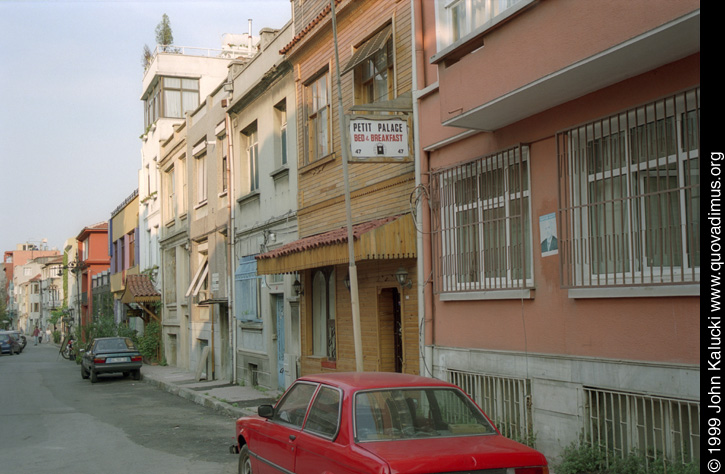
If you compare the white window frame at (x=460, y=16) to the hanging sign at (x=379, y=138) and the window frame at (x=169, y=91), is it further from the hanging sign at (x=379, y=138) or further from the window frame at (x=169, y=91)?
the window frame at (x=169, y=91)

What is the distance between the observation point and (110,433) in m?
13.7

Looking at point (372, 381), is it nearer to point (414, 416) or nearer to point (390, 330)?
point (414, 416)

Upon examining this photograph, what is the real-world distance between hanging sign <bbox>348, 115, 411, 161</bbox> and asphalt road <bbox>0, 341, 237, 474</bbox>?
4915mm

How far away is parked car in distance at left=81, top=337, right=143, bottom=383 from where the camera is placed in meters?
25.7

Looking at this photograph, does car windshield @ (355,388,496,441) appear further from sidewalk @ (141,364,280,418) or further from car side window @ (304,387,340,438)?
sidewalk @ (141,364,280,418)

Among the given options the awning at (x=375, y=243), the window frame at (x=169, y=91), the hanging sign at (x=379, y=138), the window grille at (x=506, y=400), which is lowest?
the window grille at (x=506, y=400)

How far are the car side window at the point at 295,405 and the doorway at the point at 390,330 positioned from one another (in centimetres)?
623

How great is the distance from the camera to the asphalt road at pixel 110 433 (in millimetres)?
10641

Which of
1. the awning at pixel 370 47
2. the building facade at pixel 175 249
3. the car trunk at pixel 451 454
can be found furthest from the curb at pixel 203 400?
the car trunk at pixel 451 454

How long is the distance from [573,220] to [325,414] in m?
4.07

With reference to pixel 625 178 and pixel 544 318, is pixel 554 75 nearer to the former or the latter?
pixel 625 178

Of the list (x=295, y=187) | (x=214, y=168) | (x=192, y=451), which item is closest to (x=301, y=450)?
(x=192, y=451)

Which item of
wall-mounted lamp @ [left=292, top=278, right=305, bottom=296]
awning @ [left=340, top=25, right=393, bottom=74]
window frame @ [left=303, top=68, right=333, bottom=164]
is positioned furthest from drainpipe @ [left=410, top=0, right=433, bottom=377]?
wall-mounted lamp @ [left=292, top=278, right=305, bottom=296]

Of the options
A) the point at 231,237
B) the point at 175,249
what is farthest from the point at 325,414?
the point at 175,249
